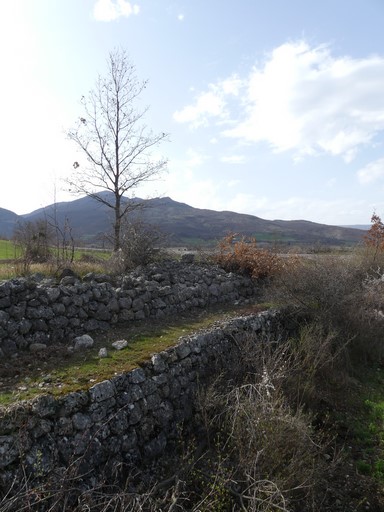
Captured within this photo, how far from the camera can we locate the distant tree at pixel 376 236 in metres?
17.6

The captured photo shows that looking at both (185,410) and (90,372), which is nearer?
(90,372)

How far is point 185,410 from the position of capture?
6.58 meters

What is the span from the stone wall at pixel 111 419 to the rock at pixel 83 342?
4.25 ft

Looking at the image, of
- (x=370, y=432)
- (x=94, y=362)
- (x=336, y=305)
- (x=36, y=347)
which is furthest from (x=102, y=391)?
(x=336, y=305)

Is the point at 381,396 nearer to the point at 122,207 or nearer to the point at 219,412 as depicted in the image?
the point at 219,412

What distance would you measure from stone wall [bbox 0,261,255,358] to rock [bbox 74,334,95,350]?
0.37 m

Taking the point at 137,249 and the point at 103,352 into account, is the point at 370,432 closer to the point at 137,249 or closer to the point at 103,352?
the point at 103,352

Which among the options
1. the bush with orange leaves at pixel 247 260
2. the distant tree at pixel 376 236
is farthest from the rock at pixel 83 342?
the distant tree at pixel 376 236

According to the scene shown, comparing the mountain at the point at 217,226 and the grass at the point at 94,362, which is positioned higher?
the mountain at the point at 217,226

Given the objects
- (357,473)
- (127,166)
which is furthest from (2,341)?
(127,166)

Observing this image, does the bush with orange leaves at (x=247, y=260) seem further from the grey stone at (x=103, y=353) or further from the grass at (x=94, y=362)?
the grey stone at (x=103, y=353)

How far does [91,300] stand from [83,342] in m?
1.33

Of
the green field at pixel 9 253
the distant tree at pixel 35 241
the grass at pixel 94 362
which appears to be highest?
the distant tree at pixel 35 241

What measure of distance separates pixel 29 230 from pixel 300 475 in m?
10.9
